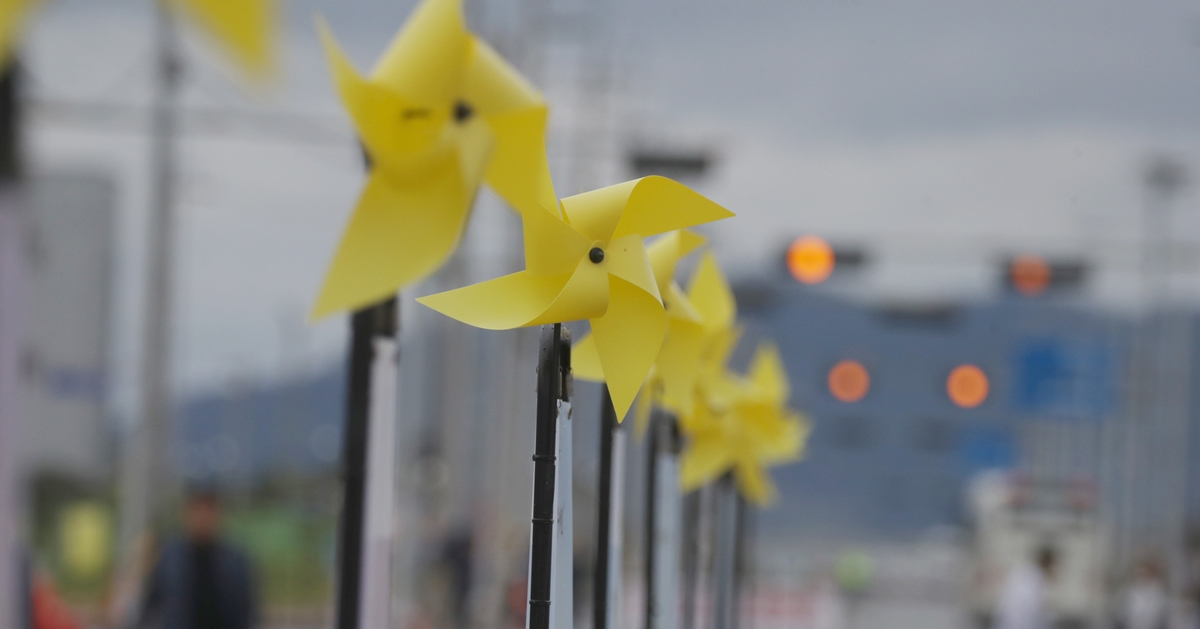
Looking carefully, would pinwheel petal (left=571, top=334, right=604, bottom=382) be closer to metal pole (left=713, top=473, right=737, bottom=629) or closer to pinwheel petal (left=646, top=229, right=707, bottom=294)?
pinwheel petal (left=646, top=229, right=707, bottom=294)

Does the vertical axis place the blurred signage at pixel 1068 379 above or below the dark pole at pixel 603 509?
above

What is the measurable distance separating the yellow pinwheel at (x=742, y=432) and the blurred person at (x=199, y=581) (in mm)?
2179

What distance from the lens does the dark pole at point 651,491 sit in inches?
217

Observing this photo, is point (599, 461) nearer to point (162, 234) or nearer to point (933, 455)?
point (162, 234)

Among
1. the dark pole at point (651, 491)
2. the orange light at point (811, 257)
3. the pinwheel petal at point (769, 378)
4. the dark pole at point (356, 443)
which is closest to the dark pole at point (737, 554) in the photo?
the pinwheel petal at point (769, 378)

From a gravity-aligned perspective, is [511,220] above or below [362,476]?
above

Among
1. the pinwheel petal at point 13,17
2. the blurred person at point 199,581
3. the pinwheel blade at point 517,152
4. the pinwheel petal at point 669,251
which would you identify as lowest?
the blurred person at point 199,581

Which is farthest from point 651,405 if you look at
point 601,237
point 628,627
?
point 628,627

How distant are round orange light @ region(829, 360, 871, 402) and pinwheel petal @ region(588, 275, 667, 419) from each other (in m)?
17.9

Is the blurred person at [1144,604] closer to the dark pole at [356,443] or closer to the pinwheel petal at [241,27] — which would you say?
the dark pole at [356,443]

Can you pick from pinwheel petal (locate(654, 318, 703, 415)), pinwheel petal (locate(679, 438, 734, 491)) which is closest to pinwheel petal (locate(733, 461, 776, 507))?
pinwheel petal (locate(679, 438, 734, 491))

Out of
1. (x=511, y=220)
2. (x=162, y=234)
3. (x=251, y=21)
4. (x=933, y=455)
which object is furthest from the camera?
(x=933, y=455)

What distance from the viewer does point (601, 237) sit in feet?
13.2

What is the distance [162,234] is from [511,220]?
17.3 ft
